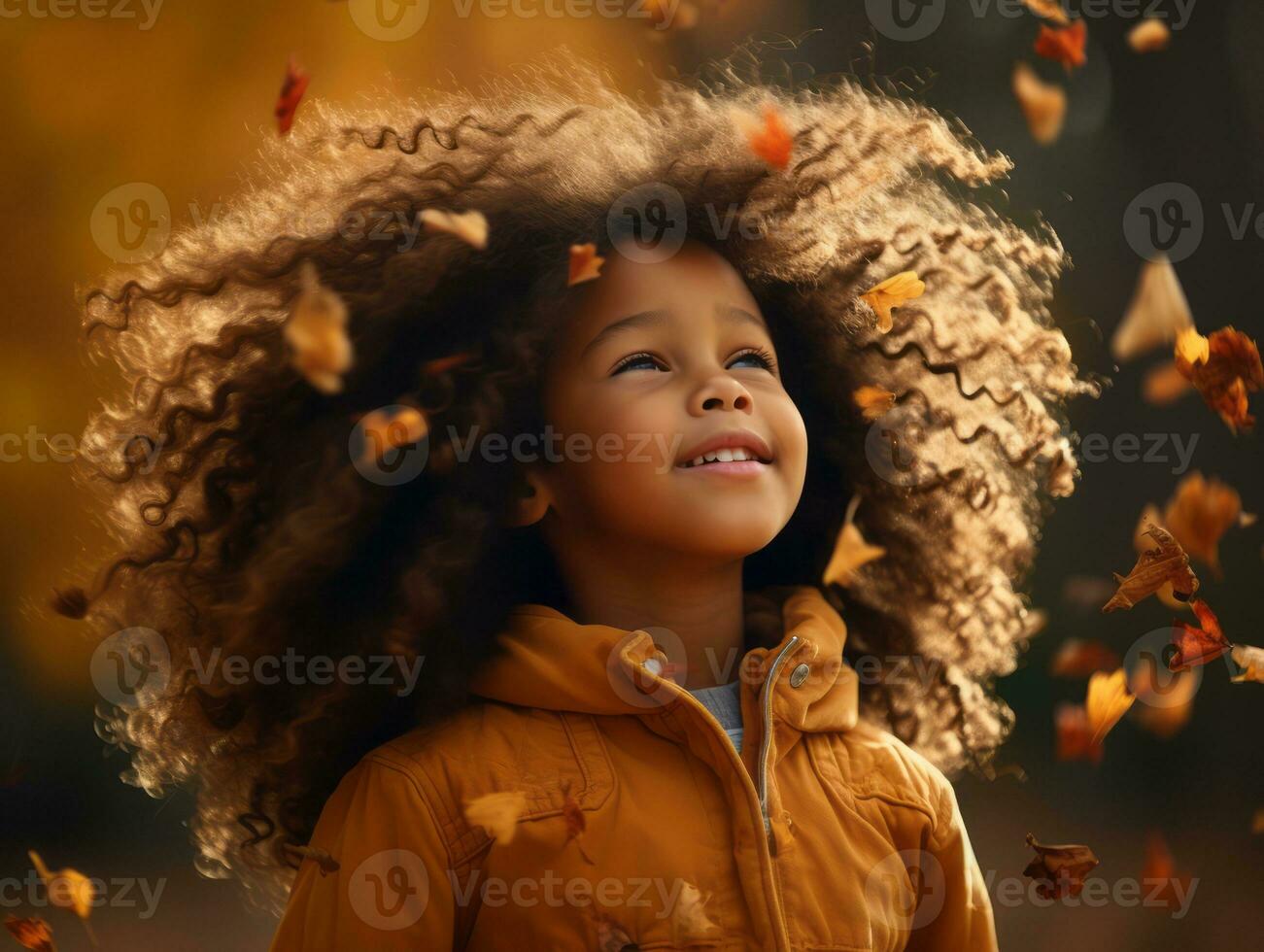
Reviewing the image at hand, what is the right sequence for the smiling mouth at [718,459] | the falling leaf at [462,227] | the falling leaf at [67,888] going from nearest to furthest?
the smiling mouth at [718,459]
the falling leaf at [462,227]
the falling leaf at [67,888]

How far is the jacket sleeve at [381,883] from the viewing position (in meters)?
1.30

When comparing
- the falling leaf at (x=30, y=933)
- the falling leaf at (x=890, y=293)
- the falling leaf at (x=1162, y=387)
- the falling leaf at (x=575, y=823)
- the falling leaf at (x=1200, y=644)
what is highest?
the falling leaf at (x=1162, y=387)

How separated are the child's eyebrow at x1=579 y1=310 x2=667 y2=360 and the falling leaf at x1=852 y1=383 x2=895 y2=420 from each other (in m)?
0.34

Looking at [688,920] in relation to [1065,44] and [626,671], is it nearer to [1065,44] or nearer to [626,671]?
Result: [626,671]

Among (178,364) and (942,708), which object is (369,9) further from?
(942,708)

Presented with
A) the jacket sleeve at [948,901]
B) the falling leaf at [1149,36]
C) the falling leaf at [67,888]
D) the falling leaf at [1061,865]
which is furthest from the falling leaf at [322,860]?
the falling leaf at [1149,36]

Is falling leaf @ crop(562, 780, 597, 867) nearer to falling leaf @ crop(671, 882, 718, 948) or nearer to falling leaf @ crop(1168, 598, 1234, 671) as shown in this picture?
falling leaf @ crop(671, 882, 718, 948)

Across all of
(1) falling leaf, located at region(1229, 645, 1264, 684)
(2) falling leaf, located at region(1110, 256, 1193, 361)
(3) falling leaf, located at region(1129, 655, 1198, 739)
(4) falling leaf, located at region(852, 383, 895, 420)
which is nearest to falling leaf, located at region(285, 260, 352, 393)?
(4) falling leaf, located at region(852, 383, 895, 420)

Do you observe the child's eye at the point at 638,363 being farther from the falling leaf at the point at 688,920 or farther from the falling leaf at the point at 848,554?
the falling leaf at the point at 688,920

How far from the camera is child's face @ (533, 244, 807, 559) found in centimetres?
140

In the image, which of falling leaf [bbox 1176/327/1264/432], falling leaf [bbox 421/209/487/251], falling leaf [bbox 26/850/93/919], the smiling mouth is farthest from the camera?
falling leaf [bbox 26/850/93/919]

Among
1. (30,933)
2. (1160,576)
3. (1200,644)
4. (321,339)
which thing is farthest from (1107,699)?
(30,933)

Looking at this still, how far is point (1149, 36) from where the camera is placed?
2604 mm

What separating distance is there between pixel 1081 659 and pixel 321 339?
159 centimetres
